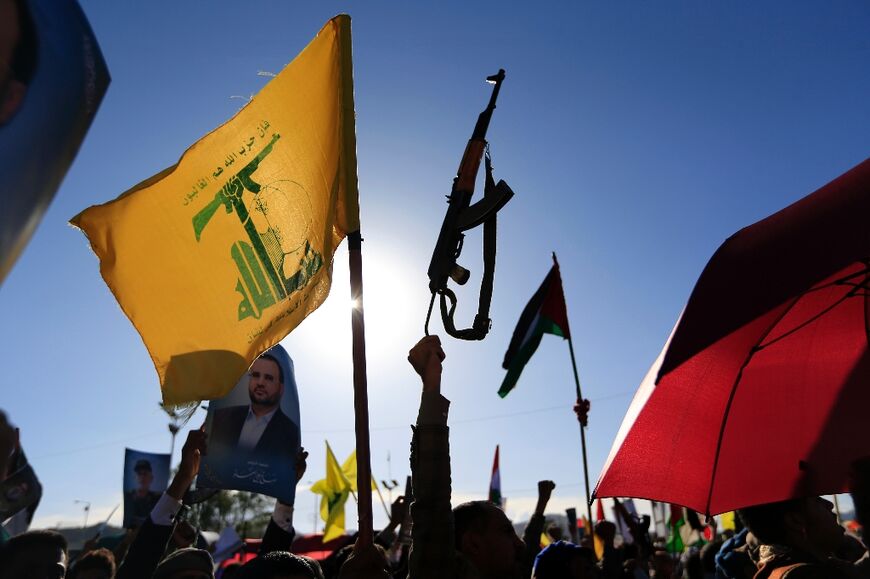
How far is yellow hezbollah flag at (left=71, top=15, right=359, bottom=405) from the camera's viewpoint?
3.52m

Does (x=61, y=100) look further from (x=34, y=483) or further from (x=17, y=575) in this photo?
(x=34, y=483)

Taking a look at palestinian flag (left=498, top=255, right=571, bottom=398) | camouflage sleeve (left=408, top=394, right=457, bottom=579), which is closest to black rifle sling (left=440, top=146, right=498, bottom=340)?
camouflage sleeve (left=408, top=394, right=457, bottom=579)

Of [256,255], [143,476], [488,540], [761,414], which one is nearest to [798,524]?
[761,414]

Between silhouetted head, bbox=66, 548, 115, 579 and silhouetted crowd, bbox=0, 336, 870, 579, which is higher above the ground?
silhouetted crowd, bbox=0, 336, 870, 579

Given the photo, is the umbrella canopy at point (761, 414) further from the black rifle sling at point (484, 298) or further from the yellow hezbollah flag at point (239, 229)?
the yellow hezbollah flag at point (239, 229)

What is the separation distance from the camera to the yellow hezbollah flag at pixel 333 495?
14.5m

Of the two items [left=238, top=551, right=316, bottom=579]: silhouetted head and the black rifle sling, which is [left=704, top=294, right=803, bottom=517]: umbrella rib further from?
[left=238, top=551, right=316, bottom=579]: silhouetted head

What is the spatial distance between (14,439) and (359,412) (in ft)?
3.86

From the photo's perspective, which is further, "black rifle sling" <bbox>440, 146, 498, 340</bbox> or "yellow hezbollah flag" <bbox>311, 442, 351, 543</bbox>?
"yellow hezbollah flag" <bbox>311, 442, 351, 543</bbox>

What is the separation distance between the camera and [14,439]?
166 centimetres

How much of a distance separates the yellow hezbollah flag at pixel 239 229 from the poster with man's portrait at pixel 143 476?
7.28 metres

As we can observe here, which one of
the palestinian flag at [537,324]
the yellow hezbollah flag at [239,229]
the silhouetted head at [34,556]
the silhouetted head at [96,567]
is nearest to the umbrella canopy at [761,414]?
the yellow hezbollah flag at [239,229]

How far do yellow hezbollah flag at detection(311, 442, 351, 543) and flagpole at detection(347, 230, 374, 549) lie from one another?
41.1 ft

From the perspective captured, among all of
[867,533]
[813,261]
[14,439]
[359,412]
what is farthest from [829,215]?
[14,439]
